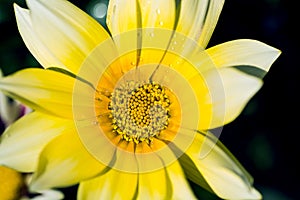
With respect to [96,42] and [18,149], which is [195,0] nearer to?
[96,42]

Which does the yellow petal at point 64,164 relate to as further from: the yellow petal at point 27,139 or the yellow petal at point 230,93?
the yellow petal at point 230,93

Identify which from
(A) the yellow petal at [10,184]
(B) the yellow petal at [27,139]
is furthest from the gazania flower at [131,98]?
(A) the yellow petal at [10,184]

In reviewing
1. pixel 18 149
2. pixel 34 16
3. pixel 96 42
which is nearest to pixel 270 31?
pixel 96 42

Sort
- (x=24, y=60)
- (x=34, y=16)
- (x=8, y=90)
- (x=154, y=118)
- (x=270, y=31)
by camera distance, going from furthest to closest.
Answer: (x=270, y=31) → (x=24, y=60) → (x=154, y=118) → (x=34, y=16) → (x=8, y=90)

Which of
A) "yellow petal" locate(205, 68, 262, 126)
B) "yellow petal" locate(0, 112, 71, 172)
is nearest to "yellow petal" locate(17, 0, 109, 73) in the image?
"yellow petal" locate(0, 112, 71, 172)

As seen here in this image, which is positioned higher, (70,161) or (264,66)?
(264,66)

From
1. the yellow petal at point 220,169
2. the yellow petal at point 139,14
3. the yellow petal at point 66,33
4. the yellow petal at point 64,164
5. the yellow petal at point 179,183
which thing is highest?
the yellow petal at point 139,14

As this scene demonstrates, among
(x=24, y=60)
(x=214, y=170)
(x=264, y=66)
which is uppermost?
(x=264, y=66)

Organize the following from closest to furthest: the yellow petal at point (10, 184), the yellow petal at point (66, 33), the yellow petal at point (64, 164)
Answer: the yellow petal at point (64, 164) → the yellow petal at point (66, 33) → the yellow petal at point (10, 184)
